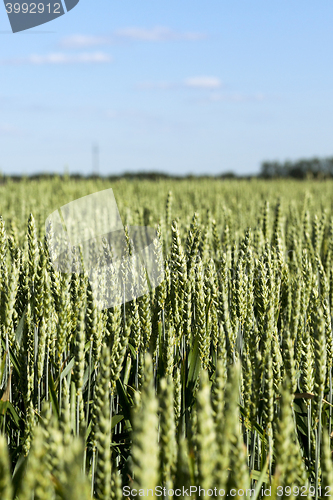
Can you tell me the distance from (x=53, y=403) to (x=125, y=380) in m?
0.49

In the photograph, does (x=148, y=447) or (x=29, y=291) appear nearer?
(x=148, y=447)

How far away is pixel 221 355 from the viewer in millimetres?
1115

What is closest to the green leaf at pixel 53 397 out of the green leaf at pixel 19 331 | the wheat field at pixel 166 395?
the wheat field at pixel 166 395

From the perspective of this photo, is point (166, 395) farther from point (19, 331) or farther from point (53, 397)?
point (19, 331)

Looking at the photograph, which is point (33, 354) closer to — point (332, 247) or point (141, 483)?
point (141, 483)

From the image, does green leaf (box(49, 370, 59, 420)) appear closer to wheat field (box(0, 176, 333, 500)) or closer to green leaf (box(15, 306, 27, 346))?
wheat field (box(0, 176, 333, 500))

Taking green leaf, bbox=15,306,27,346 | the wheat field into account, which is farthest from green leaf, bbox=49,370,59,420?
green leaf, bbox=15,306,27,346

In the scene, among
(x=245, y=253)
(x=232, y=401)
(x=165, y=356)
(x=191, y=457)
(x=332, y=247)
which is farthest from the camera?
(x=332, y=247)

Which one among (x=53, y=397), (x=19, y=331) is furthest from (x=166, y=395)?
(x=19, y=331)

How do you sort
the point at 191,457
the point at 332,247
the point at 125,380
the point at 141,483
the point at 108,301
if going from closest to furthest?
1. the point at 141,483
2. the point at 191,457
3. the point at 108,301
4. the point at 125,380
5. the point at 332,247

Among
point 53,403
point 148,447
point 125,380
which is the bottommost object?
point 125,380

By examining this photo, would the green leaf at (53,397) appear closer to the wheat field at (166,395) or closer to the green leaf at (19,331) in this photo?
the wheat field at (166,395)

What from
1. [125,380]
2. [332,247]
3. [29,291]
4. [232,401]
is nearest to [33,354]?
[29,291]

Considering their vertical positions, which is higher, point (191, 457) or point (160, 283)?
point (160, 283)
